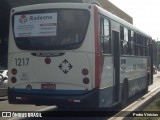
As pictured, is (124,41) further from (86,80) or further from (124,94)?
(86,80)

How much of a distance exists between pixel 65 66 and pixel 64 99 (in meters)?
0.88

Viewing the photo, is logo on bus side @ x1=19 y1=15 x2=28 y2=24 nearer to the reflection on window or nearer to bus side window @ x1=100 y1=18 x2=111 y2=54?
bus side window @ x1=100 y1=18 x2=111 y2=54

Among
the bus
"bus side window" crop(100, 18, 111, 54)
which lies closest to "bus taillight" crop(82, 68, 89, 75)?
the bus

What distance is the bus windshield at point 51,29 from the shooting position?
37.1ft

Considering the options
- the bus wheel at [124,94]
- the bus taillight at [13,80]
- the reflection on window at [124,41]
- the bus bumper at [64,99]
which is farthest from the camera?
the bus wheel at [124,94]

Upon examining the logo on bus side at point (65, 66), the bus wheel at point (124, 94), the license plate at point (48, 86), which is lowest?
the bus wheel at point (124, 94)

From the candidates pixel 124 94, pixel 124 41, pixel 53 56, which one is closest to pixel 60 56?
pixel 53 56

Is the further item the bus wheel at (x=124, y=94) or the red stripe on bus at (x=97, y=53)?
the bus wheel at (x=124, y=94)

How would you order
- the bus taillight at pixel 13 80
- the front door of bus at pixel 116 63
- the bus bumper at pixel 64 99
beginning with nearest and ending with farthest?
1. the bus bumper at pixel 64 99
2. the bus taillight at pixel 13 80
3. the front door of bus at pixel 116 63

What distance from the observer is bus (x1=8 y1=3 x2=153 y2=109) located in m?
11.1

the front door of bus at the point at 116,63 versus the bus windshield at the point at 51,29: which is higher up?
the bus windshield at the point at 51,29

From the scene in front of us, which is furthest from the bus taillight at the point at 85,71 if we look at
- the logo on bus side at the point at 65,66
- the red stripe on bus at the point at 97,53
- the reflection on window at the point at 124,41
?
the reflection on window at the point at 124,41

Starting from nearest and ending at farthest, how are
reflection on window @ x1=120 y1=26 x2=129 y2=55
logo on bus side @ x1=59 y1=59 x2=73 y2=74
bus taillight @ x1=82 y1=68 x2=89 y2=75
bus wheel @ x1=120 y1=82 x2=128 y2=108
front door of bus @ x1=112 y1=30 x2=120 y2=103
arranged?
bus taillight @ x1=82 y1=68 x2=89 y2=75
logo on bus side @ x1=59 y1=59 x2=73 y2=74
front door of bus @ x1=112 y1=30 x2=120 y2=103
reflection on window @ x1=120 y1=26 x2=129 y2=55
bus wheel @ x1=120 y1=82 x2=128 y2=108

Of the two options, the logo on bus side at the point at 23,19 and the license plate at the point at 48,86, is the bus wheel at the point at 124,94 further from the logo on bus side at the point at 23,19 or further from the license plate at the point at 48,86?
the logo on bus side at the point at 23,19
